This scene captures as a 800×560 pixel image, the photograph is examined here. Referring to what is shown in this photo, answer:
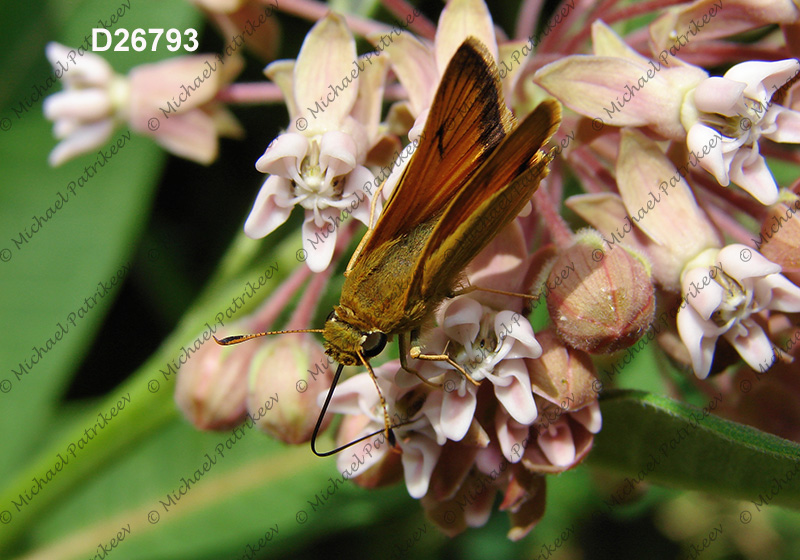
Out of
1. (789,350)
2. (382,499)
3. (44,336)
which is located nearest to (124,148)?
(44,336)

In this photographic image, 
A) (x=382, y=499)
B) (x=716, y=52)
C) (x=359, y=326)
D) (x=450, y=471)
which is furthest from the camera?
(x=382, y=499)

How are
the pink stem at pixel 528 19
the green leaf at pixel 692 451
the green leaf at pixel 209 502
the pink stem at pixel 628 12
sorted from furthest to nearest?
Answer: the green leaf at pixel 209 502 < the pink stem at pixel 528 19 < the pink stem at pixel 628 12 < the green leaf at pixel 692 451

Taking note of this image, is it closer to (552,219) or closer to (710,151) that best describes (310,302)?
(552,219)

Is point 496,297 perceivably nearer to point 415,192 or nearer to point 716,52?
point 415,192

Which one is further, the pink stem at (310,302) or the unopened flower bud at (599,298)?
the pink stem at (310,302)

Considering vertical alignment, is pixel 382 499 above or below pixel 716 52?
below

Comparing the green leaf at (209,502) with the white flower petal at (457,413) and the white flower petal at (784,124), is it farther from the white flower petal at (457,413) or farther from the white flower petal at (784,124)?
the white flower petal at (784,124)

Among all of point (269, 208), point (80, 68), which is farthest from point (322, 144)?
point (80, 68)

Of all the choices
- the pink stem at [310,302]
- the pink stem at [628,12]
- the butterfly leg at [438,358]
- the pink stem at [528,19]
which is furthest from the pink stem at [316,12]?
the butterfly leg at [438,358]
